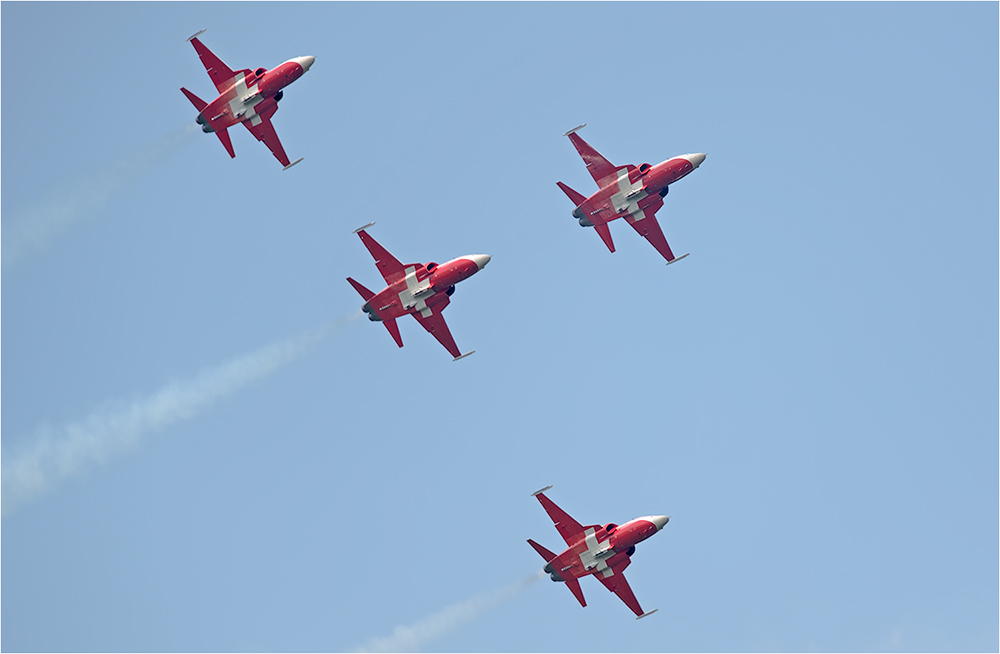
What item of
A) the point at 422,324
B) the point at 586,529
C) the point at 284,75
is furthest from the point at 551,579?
the point at 284,75

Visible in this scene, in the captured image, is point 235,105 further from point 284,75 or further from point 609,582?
point 609,582

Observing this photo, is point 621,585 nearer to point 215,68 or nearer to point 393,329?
point 393,329

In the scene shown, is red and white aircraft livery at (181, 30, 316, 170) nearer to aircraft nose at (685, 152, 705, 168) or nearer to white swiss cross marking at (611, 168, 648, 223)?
white swiss cross marking at (611, 168, 648, 223)

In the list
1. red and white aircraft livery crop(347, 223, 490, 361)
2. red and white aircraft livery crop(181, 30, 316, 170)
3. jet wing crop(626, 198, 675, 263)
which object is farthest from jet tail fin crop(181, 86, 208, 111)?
jet wing crop(626, 198, 675, 263)

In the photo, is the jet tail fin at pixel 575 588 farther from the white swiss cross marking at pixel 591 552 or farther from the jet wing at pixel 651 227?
the jet wing at pixel 651 227

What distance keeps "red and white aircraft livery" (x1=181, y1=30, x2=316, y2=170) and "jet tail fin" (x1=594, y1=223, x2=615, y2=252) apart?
17.1m

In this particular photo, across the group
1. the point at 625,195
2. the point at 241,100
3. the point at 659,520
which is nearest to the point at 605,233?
the point at 625,195

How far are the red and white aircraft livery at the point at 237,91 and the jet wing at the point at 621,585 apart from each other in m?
28.6

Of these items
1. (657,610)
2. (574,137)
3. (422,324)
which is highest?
(574,137)

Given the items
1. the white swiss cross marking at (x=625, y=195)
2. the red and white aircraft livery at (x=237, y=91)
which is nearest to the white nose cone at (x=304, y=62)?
the red and white aircraft livery at (x=237, y=91)

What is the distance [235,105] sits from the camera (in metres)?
107

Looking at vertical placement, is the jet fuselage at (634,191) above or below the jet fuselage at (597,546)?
above

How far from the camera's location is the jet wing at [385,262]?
4144 inches

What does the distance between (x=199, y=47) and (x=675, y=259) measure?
27052 millimetres
